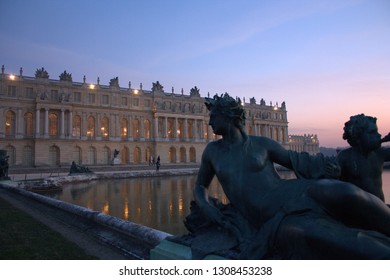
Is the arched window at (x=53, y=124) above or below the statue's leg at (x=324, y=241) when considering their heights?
above

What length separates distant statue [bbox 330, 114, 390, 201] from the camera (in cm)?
239

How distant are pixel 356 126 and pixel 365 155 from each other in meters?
0.24

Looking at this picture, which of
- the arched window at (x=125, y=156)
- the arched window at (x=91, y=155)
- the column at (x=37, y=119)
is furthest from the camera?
the arched window at (x=125, y=156)

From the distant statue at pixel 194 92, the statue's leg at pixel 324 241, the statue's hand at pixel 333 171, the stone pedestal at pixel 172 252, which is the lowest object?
the stone pedestal at pixel 172 252

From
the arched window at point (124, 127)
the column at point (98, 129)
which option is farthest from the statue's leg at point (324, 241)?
the arched window at point (124, 127)

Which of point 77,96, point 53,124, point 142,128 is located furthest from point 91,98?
point 142,128

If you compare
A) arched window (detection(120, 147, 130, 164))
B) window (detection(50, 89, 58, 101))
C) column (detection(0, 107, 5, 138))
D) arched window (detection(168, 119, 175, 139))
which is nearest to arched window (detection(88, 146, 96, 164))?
arched window (detection(120, 147, 130, 164))

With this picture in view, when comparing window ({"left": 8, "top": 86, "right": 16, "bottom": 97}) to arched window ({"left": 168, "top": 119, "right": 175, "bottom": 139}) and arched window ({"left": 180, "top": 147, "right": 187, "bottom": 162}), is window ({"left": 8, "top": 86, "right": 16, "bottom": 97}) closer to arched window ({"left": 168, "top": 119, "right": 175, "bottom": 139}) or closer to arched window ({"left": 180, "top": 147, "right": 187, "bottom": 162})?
arched window ({"left": 168, "top": 119, "right": 175, "bottom": 139})

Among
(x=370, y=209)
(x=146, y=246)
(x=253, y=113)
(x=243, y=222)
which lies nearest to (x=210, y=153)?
(x=243, y=222)

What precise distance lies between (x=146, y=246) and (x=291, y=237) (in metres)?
3.24

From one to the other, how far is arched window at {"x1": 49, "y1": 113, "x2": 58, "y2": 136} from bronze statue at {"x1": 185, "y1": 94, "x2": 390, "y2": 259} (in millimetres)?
57298

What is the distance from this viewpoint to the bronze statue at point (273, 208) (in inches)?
75.9

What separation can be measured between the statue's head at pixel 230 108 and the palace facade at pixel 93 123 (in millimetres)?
53018

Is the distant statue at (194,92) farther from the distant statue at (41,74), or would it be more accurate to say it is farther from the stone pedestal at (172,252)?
the stone pedestal at (172,252)
